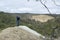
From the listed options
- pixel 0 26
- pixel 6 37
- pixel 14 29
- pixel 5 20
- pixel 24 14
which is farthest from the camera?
pixel 5 20

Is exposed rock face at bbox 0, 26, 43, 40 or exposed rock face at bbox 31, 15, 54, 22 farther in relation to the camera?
exposed rock face at bbox 31, 15, 54, 22

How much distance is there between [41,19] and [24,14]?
2227 mm

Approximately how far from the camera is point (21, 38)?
997 cm

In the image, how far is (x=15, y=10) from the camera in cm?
1458

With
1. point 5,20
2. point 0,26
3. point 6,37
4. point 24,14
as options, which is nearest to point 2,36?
point 6,37

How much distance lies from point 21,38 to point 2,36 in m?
0.72

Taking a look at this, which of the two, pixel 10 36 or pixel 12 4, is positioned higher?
pixel 12 4

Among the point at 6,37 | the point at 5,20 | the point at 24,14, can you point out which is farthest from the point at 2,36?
the point at 5,20

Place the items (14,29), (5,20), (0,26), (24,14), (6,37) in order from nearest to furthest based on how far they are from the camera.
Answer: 1. (6,37)
2. (14,29)
3. (0,26)
4. (24,14)
5. (5,20)

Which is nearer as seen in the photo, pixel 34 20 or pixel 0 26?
pixel 0 26

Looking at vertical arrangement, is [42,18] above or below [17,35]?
below

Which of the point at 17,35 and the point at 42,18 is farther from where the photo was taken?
the point at 42,18

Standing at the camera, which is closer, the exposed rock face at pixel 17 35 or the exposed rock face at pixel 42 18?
the exposed rock face at pixel 17 35

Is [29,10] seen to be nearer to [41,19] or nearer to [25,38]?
[41,19]
